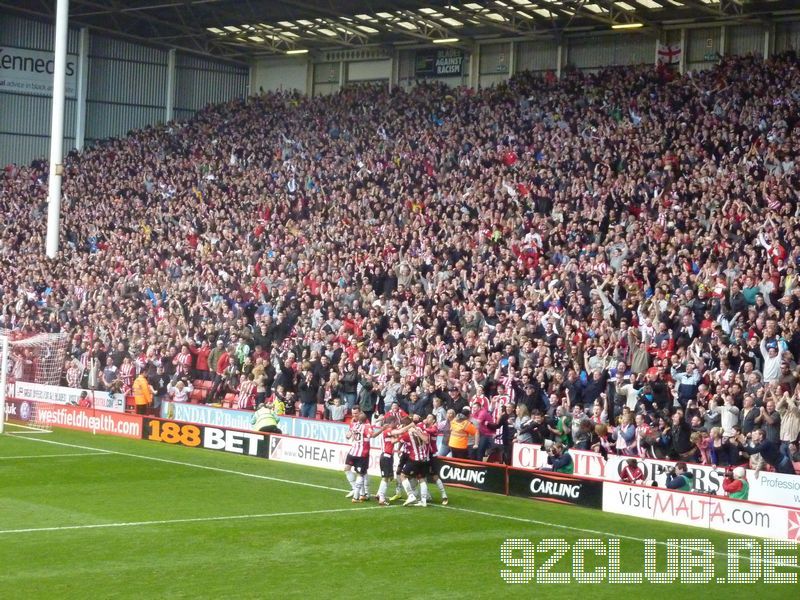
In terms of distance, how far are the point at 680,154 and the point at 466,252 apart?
20.3 ft

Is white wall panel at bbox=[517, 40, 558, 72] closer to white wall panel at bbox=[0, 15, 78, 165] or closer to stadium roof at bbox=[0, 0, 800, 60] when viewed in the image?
stadium roof at bbox=[0, 0, 800, 60]

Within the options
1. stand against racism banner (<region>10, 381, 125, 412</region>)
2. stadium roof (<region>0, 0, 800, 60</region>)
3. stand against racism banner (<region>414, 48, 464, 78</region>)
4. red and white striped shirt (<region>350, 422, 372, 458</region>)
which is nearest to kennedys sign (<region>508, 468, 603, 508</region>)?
red and white striped shirt (<region>350, 422, 372, 458</region>)

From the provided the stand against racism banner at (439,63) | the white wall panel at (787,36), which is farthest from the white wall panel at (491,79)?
the white wall panel at (787,36)

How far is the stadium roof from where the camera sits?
40.2 meters

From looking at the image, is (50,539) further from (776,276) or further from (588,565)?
(776,276)

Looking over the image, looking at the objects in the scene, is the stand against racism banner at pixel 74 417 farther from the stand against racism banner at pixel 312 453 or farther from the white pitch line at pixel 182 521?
the white pitch line at pixel 182 521

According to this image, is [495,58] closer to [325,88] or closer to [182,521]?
[325,88]

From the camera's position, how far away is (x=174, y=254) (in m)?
40.1

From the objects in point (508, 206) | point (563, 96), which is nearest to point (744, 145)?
point (508, 206)

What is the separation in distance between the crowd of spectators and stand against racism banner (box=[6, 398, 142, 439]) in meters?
1.57

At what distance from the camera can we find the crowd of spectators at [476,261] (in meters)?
25.0

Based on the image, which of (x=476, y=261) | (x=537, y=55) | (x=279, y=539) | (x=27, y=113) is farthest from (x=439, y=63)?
(x=279, y=539)

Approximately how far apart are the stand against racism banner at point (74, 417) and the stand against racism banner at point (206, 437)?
2.31 feet

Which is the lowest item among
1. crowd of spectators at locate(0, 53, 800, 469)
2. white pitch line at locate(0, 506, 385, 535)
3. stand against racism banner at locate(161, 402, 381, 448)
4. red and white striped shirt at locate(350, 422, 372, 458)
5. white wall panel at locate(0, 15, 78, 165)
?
white pitch line at locate(0, 506, 385, 535)
